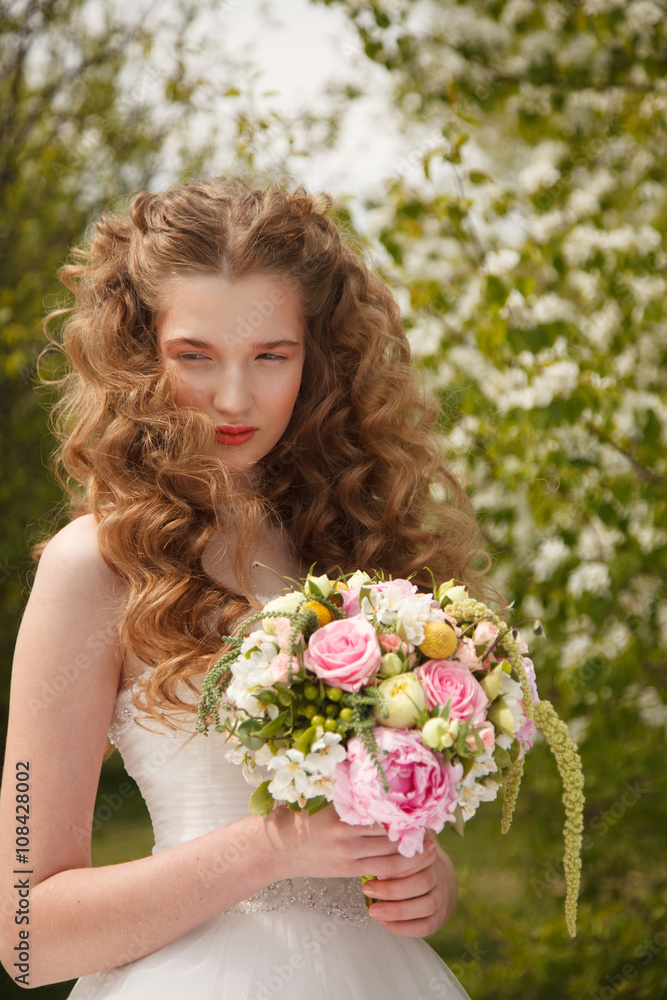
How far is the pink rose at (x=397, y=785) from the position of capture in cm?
120

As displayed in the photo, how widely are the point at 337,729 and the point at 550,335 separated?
6.64 feet

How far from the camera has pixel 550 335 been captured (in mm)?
2914

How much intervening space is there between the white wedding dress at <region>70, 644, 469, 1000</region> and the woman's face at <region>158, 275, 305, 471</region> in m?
0.59

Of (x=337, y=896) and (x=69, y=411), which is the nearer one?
(x=337, y=896)

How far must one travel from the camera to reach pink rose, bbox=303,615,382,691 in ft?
4.09

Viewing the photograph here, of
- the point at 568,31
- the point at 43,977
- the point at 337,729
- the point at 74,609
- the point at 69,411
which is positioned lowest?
the point at 43,977

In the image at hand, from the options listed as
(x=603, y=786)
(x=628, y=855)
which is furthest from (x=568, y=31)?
(x=628, y=855)

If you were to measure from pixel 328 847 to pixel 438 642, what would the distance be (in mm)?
372

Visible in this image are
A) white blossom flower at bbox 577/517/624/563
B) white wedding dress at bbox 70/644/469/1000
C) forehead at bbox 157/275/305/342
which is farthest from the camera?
white blossom flower at bbox 577/517/624/563

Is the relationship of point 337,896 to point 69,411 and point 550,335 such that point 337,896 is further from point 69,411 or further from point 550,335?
point 550,335

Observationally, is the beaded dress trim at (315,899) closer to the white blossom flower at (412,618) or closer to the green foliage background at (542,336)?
the white blossom flower at (412,618)

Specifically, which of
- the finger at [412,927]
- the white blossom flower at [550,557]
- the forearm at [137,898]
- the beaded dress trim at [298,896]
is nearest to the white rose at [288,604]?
the forearm at [137,898]

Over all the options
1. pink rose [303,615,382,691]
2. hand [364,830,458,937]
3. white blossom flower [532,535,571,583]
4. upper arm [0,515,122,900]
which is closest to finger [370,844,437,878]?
hand [364,830,458,937]

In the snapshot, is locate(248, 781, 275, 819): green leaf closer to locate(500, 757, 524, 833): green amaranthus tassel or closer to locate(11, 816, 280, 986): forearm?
locate(11, 816, 280, 986): forearm
